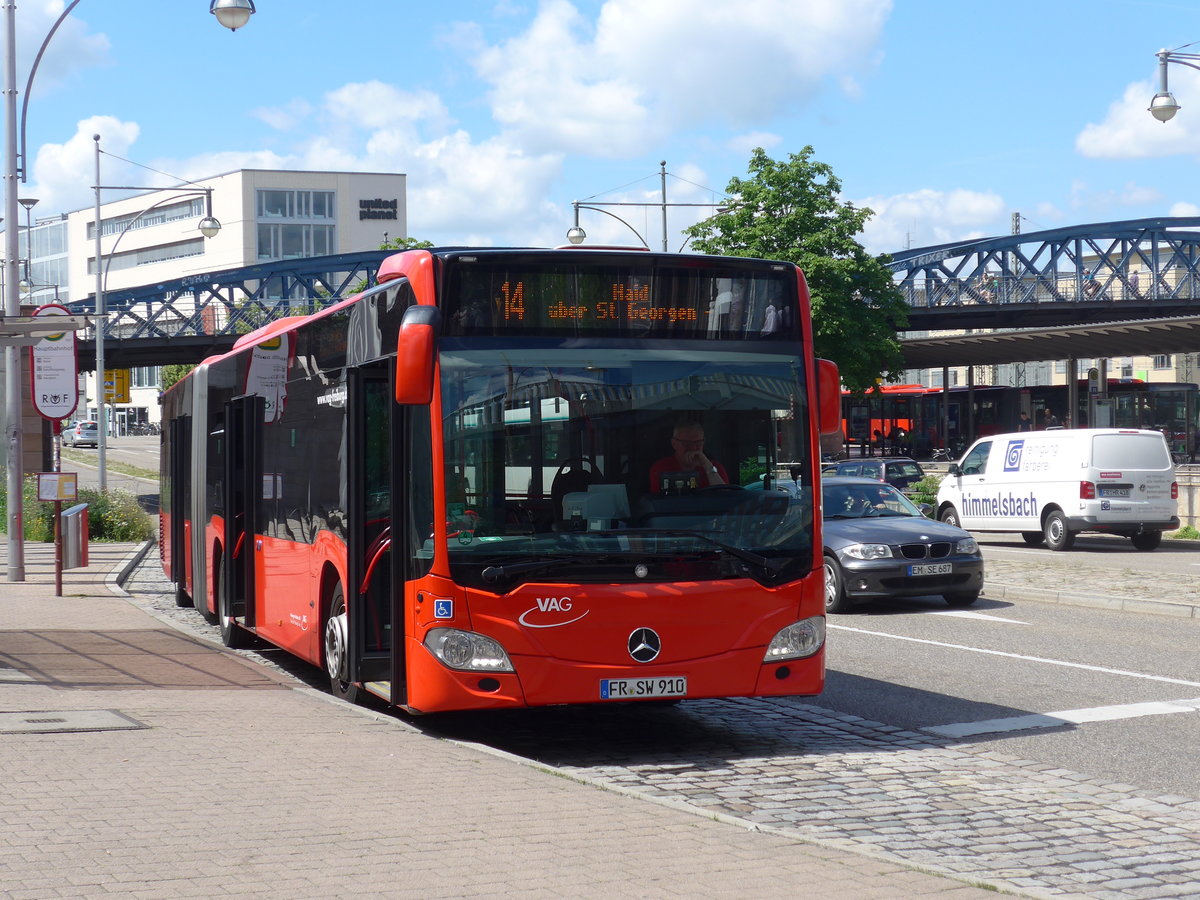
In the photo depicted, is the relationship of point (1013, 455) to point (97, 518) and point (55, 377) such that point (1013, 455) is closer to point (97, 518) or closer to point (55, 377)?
point (55, 377)

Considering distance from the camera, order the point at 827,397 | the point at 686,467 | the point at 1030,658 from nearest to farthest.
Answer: the point at 686,467 → the point at 827,397 → the point at 1030,658

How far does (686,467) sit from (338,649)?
2.98 meters

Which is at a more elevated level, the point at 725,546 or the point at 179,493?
the point at 179,493

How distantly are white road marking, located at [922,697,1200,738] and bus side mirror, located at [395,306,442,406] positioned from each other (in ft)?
12.5

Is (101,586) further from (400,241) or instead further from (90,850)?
(400,241)

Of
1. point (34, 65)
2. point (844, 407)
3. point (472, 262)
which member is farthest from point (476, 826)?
point (844, 407)

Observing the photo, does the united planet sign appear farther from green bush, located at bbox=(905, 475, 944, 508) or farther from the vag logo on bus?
the vag logo on bus

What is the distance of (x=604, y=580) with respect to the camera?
8.09m

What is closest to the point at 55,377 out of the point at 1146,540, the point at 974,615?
the point at 974,615

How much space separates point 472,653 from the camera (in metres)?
8.04

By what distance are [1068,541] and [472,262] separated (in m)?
19.4

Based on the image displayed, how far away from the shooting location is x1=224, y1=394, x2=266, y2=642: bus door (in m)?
12.4

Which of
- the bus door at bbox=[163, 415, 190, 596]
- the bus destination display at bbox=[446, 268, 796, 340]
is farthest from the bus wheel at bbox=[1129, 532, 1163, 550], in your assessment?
the bus destination display at bbox=[446, 268, 796, 340]

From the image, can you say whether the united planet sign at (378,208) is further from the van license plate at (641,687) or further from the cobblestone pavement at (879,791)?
the van license plate at (641,687)
